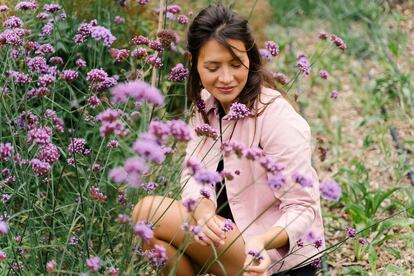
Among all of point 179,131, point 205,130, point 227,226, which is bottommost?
point 227,226

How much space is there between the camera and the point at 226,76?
7.34 ft

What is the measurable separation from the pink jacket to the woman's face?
0.11 metres

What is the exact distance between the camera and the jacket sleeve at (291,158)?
6.97 feet

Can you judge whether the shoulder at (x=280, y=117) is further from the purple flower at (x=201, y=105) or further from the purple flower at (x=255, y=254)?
the purple flower at (x=255, y=254)

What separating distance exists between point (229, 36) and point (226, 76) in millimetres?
131

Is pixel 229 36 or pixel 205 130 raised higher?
pixel 229 36

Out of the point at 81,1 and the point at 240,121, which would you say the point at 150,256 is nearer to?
the point at 240,121

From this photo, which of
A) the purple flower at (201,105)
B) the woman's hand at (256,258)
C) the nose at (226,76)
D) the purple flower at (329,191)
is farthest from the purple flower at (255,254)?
the purple flower at (201,105)

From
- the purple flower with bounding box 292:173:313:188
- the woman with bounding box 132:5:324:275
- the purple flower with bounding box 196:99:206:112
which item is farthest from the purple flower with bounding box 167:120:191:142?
the purple flower with bounding box 196:99:206:112

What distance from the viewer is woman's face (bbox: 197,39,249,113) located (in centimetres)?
225

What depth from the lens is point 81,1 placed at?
3.51m

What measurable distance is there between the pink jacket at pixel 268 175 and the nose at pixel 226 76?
0.51ft

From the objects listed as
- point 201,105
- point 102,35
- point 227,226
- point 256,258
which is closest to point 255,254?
point 256,258

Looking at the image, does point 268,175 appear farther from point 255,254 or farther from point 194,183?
point 255,254
